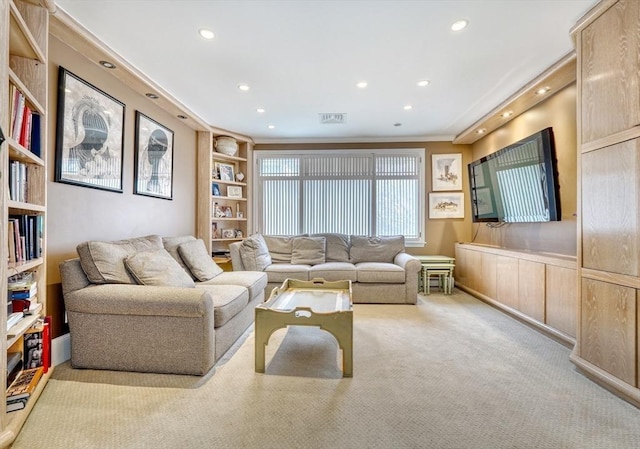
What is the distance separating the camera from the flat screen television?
2959mm

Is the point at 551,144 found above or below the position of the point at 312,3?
below

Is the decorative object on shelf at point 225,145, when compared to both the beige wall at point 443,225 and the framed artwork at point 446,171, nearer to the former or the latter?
the beige wall at point 443,225

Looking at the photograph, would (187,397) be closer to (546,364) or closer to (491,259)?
(546,364)

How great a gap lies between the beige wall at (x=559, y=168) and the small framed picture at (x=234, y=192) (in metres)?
4.10

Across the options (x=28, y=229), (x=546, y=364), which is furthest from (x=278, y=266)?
(x=546, y=364)

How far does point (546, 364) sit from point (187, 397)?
2546 mm

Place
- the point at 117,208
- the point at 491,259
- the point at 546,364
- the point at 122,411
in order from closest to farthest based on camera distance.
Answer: the point at 122,411 → the point at 546,364 → the point at 117,208 → the point at 491,259

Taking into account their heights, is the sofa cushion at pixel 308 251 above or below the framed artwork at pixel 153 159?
below

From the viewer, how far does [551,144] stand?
2.93 meters

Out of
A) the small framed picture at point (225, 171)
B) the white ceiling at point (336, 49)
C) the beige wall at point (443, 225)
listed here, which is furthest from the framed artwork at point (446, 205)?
the small framed picture at point (225, 171)

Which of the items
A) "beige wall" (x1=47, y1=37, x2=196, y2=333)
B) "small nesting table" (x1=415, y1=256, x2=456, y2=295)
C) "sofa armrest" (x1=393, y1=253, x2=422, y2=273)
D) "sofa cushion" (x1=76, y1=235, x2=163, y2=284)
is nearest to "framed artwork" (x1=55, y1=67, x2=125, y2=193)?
"beige wall" (x1=47, y1=37, x2=196, y2=333)

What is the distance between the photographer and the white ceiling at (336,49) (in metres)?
2.00

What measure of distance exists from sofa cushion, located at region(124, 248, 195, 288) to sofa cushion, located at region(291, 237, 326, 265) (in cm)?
218

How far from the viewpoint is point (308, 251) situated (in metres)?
4.61
